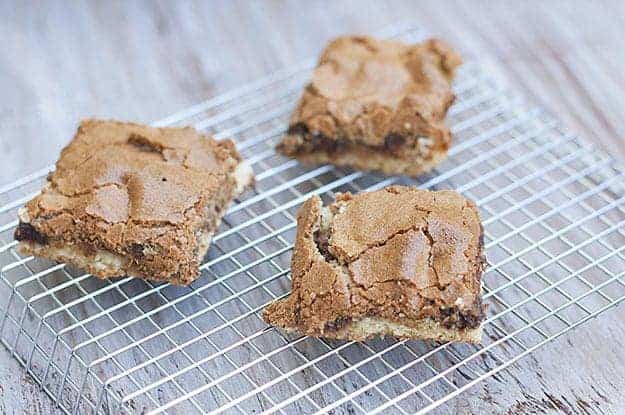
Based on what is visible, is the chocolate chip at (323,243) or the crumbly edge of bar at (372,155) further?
the crumbly edge of bar at (372,155)

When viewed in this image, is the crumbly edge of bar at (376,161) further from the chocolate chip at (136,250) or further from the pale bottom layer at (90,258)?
the chocolate chip at (136,250)

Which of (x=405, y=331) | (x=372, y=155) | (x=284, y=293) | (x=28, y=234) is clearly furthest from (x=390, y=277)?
(x=28, y=234)

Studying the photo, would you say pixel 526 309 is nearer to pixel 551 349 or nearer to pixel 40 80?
pixel 551 349

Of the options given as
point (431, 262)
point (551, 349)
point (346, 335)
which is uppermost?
point (431, 262)

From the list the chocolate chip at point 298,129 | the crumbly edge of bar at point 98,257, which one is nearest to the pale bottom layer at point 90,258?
the crumbly edge of bar at point 98,257

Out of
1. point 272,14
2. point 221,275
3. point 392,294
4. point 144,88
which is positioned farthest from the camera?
point 272,14

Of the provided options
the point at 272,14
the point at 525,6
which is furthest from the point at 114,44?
the point at 525,6
